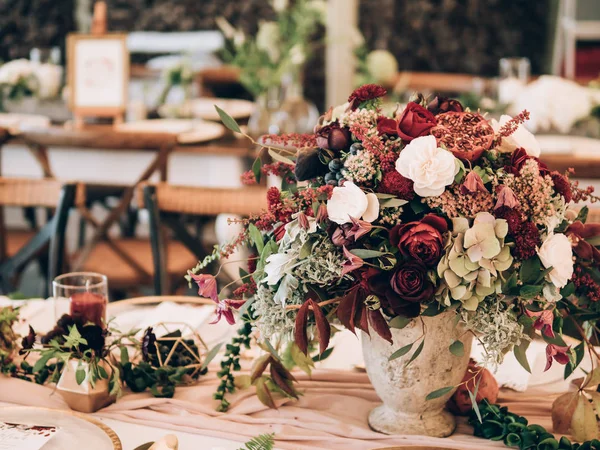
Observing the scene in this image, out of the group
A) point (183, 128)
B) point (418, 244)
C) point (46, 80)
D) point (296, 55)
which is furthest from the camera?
point (46, 80)

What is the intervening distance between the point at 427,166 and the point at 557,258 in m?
0.20

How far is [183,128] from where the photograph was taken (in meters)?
3.59

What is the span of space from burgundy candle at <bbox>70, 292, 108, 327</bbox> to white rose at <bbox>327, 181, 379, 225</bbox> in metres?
0.51

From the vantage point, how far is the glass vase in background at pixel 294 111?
12.2 feet

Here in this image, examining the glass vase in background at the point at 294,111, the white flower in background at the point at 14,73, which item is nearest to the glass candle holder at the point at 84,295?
the glass vase in background at the point at 294,111

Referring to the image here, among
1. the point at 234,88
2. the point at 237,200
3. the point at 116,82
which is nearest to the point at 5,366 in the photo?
the point at 237,200

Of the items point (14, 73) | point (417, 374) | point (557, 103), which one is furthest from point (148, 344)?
point (14, 73)

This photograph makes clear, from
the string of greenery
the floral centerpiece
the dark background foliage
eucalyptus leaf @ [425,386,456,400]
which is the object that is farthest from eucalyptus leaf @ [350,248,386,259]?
the dark background foliage

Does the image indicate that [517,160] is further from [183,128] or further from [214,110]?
[214,110]

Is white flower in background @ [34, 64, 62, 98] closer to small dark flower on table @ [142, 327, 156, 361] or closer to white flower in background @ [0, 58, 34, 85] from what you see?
white flower in background @ [0, 58, 34, 85]

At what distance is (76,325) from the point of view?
1.23 meters

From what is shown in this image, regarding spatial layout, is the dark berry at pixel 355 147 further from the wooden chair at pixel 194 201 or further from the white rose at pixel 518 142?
the wooden chair at pixel 194 201

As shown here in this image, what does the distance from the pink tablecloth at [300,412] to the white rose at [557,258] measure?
0.27 m

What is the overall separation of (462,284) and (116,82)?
9.50ft
